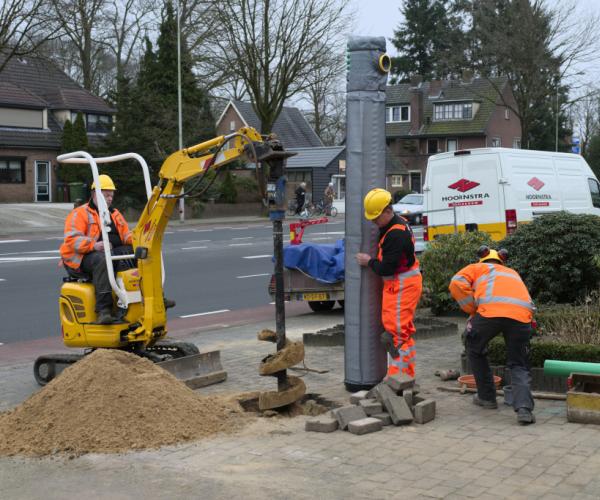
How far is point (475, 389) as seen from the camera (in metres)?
8.02

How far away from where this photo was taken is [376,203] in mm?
7664

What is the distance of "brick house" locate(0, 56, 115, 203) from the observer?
1743 inches

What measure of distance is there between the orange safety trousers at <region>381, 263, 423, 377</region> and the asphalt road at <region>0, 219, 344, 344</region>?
5.85 meters

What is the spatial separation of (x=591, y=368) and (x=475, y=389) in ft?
3.88

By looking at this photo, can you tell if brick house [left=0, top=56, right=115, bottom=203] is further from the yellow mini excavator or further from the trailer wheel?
the yellow mini excavator

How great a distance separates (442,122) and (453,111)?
1294 mm

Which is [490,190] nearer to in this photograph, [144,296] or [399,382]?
[144,296]

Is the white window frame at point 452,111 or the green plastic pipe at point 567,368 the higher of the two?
the white window frame at point 452,111

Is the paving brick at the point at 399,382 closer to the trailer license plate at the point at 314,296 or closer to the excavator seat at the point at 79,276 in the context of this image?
the excavator seat at the point at 79,276

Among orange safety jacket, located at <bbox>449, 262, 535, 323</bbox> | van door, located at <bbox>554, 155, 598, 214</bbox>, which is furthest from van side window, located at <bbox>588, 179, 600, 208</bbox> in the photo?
orange safety jacket, located at <bbox>449, 262, 535, 323</bbox>

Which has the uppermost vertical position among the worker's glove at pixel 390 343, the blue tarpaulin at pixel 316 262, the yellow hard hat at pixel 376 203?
the yellow hard hat at pixel 376 203

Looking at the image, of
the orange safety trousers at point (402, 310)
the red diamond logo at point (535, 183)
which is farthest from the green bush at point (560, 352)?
the red diamond logo at point (535, 183)

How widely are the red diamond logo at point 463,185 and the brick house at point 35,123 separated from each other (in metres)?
30.1

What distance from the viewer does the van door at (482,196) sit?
16422 mm
